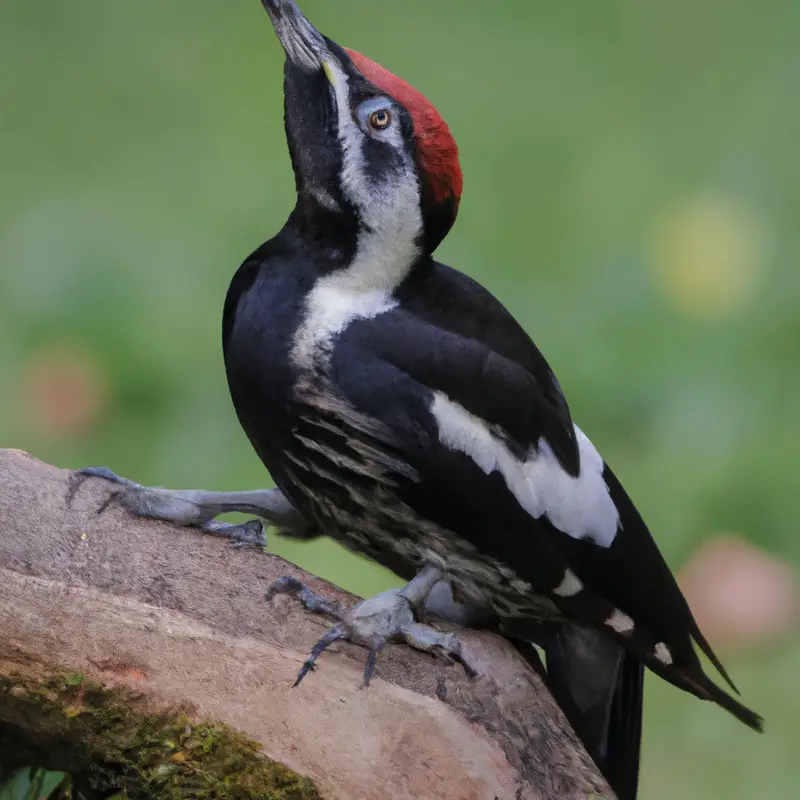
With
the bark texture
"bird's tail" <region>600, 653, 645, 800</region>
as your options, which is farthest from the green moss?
"bird's tail" <region>600, 653, 645, 800</region>

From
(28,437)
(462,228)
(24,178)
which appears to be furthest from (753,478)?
(24,178)

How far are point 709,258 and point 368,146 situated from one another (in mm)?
2215

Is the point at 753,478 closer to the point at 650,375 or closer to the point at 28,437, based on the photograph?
the point at 650,375

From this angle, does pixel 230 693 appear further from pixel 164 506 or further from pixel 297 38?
pixel 297 38

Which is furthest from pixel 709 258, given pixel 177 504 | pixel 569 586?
pixel 177 504

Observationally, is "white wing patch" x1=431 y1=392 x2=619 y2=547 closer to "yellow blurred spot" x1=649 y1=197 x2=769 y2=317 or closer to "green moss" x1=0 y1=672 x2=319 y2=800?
"green moss" x1=0 y1=672 x2=319 y2=800

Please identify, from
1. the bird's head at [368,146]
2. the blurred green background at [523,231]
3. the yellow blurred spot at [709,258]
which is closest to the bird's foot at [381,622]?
the bird's head at [368,146]

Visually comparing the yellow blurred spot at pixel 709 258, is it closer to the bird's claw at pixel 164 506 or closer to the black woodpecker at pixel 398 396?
the black woodpecker at pixel 398 396

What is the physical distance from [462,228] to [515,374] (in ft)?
7.28

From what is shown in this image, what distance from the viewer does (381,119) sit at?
1602mm

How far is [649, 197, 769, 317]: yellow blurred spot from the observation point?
3.55 meters

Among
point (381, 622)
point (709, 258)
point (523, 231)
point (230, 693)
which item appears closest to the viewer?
point (230, 693)

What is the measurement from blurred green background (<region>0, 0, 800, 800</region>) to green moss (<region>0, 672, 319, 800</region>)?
1265mm

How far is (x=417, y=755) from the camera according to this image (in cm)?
146
